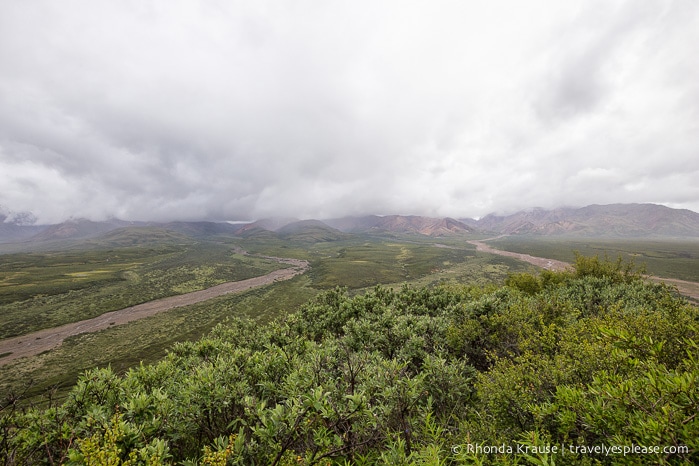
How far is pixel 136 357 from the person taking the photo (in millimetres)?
48625

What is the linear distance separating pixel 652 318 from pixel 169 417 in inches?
744

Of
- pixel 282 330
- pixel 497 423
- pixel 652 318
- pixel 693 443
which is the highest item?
pixel 693 443

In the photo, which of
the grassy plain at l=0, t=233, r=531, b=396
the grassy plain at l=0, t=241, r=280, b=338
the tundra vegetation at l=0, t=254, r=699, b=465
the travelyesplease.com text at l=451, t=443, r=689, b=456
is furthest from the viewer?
the grassy plain at l=0, t=241, r=280, b=338

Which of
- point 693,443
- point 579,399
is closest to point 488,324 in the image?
point 579,399

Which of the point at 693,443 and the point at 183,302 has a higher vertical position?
the point at 693,443

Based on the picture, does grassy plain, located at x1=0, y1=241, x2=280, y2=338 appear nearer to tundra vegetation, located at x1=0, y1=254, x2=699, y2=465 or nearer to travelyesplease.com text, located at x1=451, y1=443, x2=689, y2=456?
tundra vegetation, located at x1=0, y1=254, x2=699, y2=465

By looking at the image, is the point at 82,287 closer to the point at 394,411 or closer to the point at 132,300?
the point at 132,300

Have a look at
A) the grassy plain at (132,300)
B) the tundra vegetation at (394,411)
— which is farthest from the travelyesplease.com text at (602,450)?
the grassy plain at (132,300)

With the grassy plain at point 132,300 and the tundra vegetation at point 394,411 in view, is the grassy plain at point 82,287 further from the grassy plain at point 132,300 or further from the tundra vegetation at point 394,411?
the tundra vegetation at point 394,411

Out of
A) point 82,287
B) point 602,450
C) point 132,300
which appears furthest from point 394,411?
point 82,287

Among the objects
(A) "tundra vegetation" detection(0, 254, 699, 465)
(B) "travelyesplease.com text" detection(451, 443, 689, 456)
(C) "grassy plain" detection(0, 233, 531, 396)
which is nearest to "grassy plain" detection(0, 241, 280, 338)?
(C) "grassy plain" detection(0, 233, 531, 396)

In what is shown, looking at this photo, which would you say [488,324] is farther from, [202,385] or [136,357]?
[136,357]

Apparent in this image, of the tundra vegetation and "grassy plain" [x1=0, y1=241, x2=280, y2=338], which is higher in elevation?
the tundra vegetation

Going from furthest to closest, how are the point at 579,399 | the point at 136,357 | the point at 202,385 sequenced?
the point at 136,357, the point at 202,385, the point at 579,399
